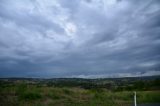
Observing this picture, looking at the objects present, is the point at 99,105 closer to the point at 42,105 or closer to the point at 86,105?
the point at 86,105

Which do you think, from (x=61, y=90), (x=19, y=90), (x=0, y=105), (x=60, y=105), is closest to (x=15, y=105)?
(x=0, y=105)

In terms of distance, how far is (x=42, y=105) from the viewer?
2697cm

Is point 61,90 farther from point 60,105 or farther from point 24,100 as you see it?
point 60,105

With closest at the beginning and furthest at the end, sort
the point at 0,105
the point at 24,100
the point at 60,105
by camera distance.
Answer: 1. the point at 0,105
2. the point at 60,105
3. the point at 24,100

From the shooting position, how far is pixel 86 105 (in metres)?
26.1

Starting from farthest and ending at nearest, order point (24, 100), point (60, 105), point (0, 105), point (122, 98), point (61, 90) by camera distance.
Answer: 1. point (61, 90)
2. point (122, 98)
3. point (24, 100)
4. point (60, 105)
5. point (0, 105)

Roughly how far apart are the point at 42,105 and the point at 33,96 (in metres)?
6.29

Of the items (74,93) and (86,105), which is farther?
(74,93)

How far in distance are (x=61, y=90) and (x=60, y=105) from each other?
39.7 ft

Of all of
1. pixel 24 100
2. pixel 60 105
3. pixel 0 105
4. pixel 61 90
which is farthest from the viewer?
Result: pixel 61 90

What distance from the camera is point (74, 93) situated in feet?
130

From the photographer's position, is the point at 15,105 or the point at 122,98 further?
the point at 122,98

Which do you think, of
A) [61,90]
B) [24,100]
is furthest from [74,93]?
[24,100]

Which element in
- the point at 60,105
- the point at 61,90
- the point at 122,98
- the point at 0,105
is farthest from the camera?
the point at 61,90
